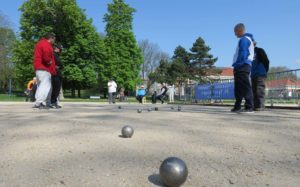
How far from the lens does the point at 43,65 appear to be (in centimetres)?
1129

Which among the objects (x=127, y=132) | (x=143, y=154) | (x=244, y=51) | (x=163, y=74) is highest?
(x=163, y=74)

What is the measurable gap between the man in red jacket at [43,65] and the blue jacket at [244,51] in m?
5.26

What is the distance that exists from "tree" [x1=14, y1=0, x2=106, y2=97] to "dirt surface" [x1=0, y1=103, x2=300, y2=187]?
1986 inches

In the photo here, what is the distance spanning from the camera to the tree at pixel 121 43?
70.6m

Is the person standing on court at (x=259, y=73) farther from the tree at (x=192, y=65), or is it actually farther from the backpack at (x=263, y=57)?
the tree at (x=192, y=65)

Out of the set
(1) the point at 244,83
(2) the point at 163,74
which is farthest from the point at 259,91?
(2) the point at 163,74

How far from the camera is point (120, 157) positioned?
14.3 ft

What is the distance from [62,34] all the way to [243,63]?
50.1 meters

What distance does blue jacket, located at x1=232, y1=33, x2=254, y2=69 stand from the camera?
33.5 ft

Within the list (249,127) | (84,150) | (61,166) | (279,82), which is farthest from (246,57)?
(279,82)

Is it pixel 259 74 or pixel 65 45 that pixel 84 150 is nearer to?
pixel 259 74

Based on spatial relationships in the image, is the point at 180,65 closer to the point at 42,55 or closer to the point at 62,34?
the point at 62,34

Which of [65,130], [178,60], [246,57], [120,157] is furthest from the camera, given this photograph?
[178,60]

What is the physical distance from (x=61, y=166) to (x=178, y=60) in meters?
84.5
